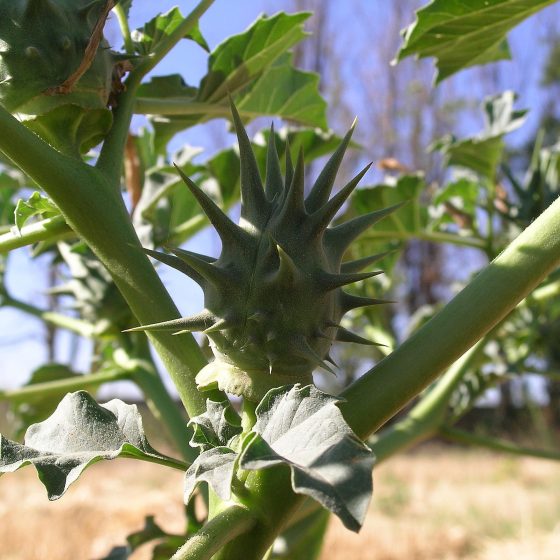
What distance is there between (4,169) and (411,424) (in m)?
0.83

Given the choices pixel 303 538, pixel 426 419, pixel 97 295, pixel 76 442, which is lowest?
pixel 303 538

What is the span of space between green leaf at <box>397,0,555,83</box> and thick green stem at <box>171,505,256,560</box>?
1.90ft

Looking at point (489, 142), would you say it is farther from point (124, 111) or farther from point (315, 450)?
point (315, 450)

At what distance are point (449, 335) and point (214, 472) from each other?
0.67 ft

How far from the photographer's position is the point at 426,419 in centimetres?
117

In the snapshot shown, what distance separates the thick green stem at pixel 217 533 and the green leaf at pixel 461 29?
58 centimetres

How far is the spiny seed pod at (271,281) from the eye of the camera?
0.56m

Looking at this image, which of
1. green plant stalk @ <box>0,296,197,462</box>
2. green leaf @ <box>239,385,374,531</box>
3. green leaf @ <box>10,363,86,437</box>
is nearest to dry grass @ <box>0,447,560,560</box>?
green leaf @ <box>10,363,86,437</box>

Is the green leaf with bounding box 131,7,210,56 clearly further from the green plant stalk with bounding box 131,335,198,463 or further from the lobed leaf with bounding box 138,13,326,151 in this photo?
the green plant stalk with bounding box 131,335,198,463

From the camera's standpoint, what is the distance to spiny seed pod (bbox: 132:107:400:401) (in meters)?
0.56

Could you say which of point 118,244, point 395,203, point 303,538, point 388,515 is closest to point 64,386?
point 303,538

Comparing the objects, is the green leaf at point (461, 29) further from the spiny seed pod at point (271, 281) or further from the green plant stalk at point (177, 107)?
the spiny seed pod at point (271, 281)

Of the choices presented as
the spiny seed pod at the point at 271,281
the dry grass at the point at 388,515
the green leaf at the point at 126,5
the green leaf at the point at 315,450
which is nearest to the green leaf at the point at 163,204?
the green leaf at the point at 126,5

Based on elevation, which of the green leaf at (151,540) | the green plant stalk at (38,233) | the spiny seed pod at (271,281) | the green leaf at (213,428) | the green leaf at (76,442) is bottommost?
the green leaf at (151,540)
